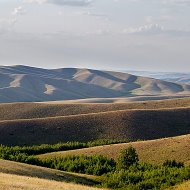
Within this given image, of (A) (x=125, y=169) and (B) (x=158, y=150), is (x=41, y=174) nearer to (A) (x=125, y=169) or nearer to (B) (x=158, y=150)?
(A) (x=125, y=169)

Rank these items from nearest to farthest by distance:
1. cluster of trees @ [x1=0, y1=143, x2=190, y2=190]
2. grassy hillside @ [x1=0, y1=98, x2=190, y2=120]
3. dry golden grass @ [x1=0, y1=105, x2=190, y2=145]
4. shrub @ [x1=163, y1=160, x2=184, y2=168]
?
cluster of trees @ [x1=0, y1=143, x2=190, y2=190] → shrub @ [x1=163, y1=160, x2=184, y2=168] → dry golden grass @ [x1=0, y1=105, x2=190, y2=145] → grassy hillside @ [x1=0, y1=98, x2=190, y2=120]

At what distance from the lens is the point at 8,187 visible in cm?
3045

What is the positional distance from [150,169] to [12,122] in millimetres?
64499

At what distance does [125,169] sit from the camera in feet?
199

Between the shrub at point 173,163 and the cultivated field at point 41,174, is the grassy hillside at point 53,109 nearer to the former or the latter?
the shrub at point 173,163

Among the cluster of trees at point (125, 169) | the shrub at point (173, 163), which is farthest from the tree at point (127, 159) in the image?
the shrub at point (173, 163)

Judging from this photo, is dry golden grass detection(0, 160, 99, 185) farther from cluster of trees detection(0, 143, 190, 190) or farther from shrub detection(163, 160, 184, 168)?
shrub detection(163, 160, 184, 168)

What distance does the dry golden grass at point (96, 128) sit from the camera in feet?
357

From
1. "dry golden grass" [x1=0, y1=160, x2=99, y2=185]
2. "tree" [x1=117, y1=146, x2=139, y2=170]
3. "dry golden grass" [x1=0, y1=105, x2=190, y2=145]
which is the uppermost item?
"dry golden grass" [x1=0, y1=160, x2=99, y2=185]

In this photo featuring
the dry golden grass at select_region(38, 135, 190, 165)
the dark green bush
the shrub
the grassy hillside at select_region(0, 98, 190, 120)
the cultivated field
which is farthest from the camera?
the grassy hillside at select_region(0, 98, 190, 120)

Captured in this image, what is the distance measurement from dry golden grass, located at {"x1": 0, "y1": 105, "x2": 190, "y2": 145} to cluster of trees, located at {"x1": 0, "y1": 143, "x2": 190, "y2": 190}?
93.4 ft

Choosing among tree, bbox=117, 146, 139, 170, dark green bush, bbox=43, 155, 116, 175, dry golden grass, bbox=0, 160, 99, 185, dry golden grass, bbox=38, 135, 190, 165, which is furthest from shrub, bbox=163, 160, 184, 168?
dry golden grass, bbox=0, 160, 99, 185

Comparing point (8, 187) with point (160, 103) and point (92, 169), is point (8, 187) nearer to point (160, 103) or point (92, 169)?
point (92, 169)

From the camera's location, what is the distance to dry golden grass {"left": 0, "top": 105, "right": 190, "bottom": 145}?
10869 cm
